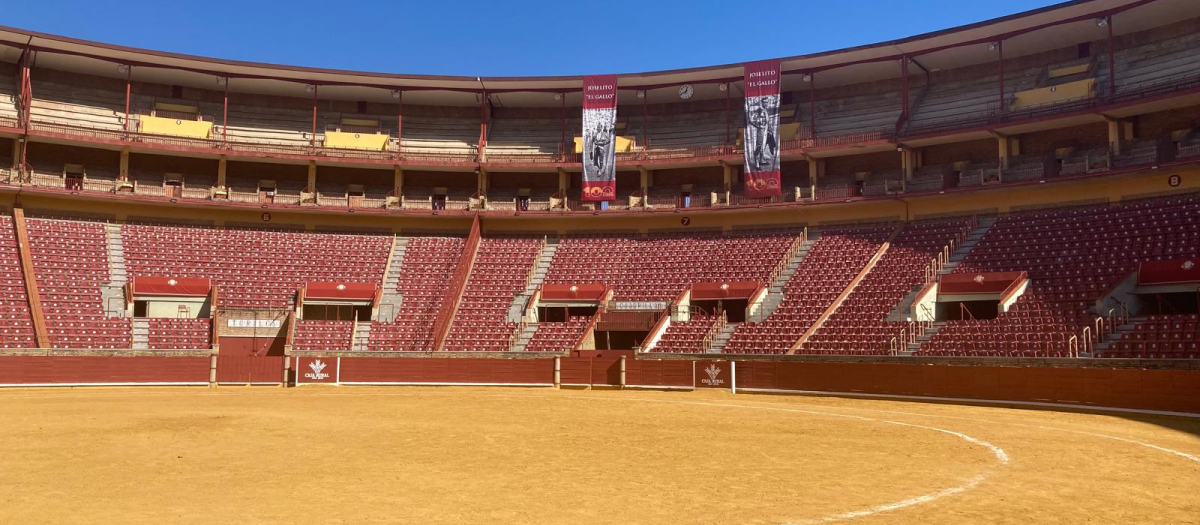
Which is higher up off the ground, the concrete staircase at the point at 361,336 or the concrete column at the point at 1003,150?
the concrete column at the point at 1003,150

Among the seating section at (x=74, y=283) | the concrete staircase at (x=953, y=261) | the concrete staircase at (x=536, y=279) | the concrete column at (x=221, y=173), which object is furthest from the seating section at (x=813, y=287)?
the concrete column at (x=221, y=173)

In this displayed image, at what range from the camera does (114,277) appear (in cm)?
4428

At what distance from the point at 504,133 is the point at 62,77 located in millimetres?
25444

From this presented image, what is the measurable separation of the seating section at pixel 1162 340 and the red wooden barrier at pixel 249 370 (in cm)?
3365

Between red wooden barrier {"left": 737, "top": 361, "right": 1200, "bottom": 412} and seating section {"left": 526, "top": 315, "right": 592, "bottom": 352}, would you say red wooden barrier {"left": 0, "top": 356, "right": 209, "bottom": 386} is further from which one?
red wooden barrier {"left": 737, "top": 361, "right": 1200, "bottom": 412}

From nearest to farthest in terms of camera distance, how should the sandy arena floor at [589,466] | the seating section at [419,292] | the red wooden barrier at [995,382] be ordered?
1. the sandy arena floor at [589,466]
2. the red wooden barrier at [995,382]
3. the seating section at [419,292]

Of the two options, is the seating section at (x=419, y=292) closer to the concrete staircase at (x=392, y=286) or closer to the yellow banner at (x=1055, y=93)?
the concrete staircase at (x=392, y=286)

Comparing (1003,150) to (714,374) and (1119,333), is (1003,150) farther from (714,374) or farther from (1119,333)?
(714,374)

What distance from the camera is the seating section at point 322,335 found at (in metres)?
43.4

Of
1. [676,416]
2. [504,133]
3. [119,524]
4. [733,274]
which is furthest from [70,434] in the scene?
[504,133]

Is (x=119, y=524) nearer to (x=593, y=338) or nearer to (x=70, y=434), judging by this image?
(x=70, y=434)

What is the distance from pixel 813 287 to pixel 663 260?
31.5 feet

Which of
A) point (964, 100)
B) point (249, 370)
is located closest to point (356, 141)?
point (249, 370)

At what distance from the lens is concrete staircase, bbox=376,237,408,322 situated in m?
46.8
